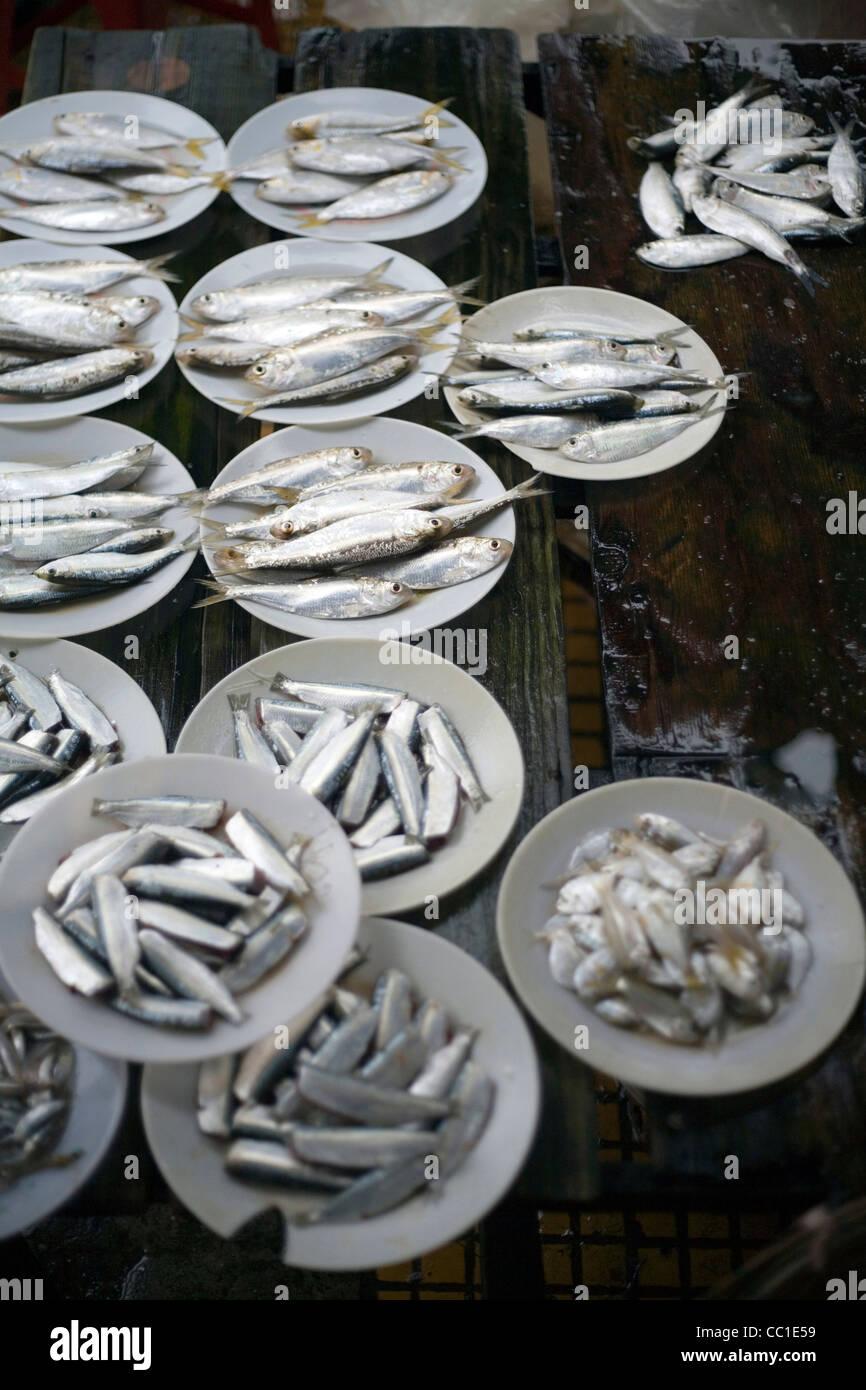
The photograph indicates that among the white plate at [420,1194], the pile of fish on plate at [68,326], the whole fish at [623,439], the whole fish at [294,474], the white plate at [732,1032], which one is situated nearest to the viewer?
the white plate at [420,1194]

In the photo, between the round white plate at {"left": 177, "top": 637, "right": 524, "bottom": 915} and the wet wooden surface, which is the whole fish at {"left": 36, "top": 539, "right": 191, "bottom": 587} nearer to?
the round white plate at {"left": 177, "top": 637, "right": 524, "bottom": 915}

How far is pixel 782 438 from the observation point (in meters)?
2.96

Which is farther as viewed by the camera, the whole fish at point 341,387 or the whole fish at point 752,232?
the whole fish at point 752,232

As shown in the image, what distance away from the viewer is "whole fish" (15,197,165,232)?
10.9ft

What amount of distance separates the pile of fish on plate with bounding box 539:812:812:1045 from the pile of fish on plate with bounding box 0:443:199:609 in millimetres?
1333

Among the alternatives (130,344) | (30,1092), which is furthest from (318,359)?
(30,1092)

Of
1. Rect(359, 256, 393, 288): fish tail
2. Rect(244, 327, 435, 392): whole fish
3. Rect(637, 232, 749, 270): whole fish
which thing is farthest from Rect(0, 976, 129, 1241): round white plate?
Rect(637, 232, 749, 270): whole fish

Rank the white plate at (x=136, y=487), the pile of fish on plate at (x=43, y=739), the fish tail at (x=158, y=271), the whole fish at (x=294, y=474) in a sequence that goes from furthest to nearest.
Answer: the fish tail at (x=158, y=271) → the whole fish at (x=294, y=474) → the white plate at (x=136, y=487) → the pile of fish on plate at (x=43, y=739)

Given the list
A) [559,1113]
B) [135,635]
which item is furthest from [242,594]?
[559,1113]

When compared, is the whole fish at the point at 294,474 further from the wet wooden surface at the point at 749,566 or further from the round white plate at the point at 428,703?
the wet wooden surface at the point at 749,566

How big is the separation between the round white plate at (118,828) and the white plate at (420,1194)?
0.51ft

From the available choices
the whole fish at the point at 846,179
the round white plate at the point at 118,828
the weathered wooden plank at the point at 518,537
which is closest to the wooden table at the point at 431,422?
the weathered wooden plank at the point at 518,537

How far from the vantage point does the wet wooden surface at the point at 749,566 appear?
2.00m
